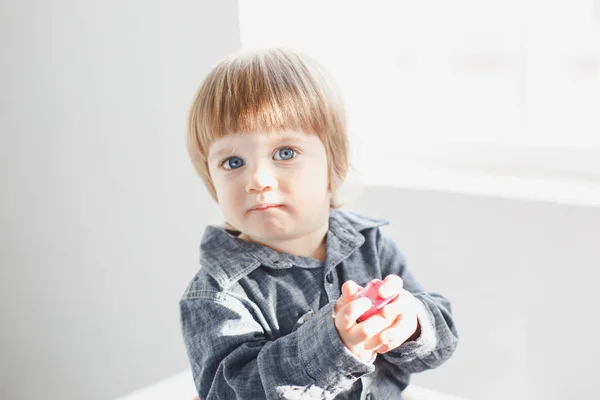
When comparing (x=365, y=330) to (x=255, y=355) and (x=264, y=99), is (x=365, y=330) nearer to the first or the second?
(x=255, y=355)

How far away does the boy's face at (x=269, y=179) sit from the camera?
953 millimetres

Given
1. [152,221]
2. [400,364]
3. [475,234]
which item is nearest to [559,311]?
[475,234]

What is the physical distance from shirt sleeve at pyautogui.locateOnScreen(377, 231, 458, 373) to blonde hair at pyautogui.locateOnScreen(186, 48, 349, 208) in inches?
6.3

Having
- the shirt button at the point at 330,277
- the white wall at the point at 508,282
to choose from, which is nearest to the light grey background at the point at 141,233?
the white wall at the point at 508,282

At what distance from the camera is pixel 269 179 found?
0.95 metres

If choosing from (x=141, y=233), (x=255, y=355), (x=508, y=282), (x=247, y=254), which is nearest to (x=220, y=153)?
(x=247, y=254)

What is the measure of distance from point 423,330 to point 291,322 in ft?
0.52

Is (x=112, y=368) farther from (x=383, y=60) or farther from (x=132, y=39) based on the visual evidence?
(x=383, y=60)

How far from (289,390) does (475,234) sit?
1.73 ft

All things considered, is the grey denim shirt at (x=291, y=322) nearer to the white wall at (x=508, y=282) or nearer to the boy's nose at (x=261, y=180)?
the boy's nose at (x=261, y=180)

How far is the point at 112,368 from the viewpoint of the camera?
192 cm

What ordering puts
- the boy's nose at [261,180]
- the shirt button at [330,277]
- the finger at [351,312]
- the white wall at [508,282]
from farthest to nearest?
1. the white wall at [508,282]
2. the shirt button at [330,277]
3. the boy's nose at [261,180]
4. the finger at [351,312]

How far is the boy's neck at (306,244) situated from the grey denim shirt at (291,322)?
11 millimetres

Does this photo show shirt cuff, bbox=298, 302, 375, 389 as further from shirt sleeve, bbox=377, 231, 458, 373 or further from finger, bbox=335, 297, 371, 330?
shirt sleeve, bbox=377, 231, 458, 373
